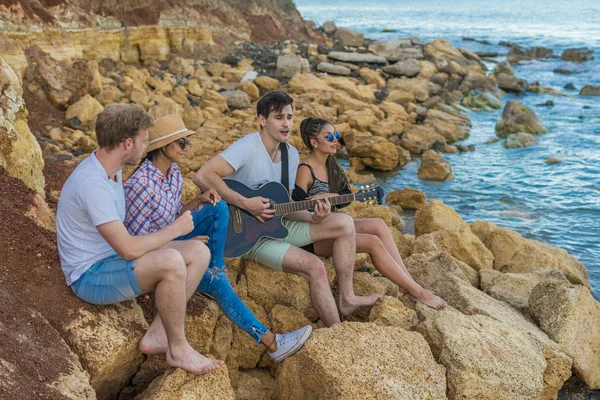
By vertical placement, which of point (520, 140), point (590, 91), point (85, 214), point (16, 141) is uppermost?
point (85, 214)

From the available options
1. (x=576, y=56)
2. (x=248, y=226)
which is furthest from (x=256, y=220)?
(x=576, y=56)

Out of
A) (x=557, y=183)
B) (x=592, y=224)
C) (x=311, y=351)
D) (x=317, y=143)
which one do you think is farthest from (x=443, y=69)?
(x=311, y=351)

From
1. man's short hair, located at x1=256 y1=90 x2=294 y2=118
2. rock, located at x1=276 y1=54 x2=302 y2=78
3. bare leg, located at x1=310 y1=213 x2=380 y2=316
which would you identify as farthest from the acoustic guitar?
rock, located at x1=276 y1=54 x2=302 y2=78

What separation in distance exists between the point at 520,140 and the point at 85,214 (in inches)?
570

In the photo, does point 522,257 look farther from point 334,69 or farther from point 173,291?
point 334,69

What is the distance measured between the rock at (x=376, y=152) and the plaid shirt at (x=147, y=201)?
30.7 ft

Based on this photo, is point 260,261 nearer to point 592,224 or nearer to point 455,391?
point 455,391

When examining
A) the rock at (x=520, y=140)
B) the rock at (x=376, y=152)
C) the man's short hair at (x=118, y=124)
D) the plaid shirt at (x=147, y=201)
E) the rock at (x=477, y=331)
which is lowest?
the rock at (x=520, y=140)

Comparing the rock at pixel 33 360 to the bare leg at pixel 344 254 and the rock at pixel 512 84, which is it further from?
the rock at pixel 512 84

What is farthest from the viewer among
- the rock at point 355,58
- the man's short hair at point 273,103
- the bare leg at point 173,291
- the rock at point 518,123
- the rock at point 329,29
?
the rock at point 329,29

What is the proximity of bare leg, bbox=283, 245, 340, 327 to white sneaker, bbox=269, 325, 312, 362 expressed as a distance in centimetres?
53

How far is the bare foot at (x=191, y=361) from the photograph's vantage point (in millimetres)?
3904

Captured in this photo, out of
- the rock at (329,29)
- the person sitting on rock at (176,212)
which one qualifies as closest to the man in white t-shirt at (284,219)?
the person sitting on rock at (176,212)

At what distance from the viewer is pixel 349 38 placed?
3209 centimetres
